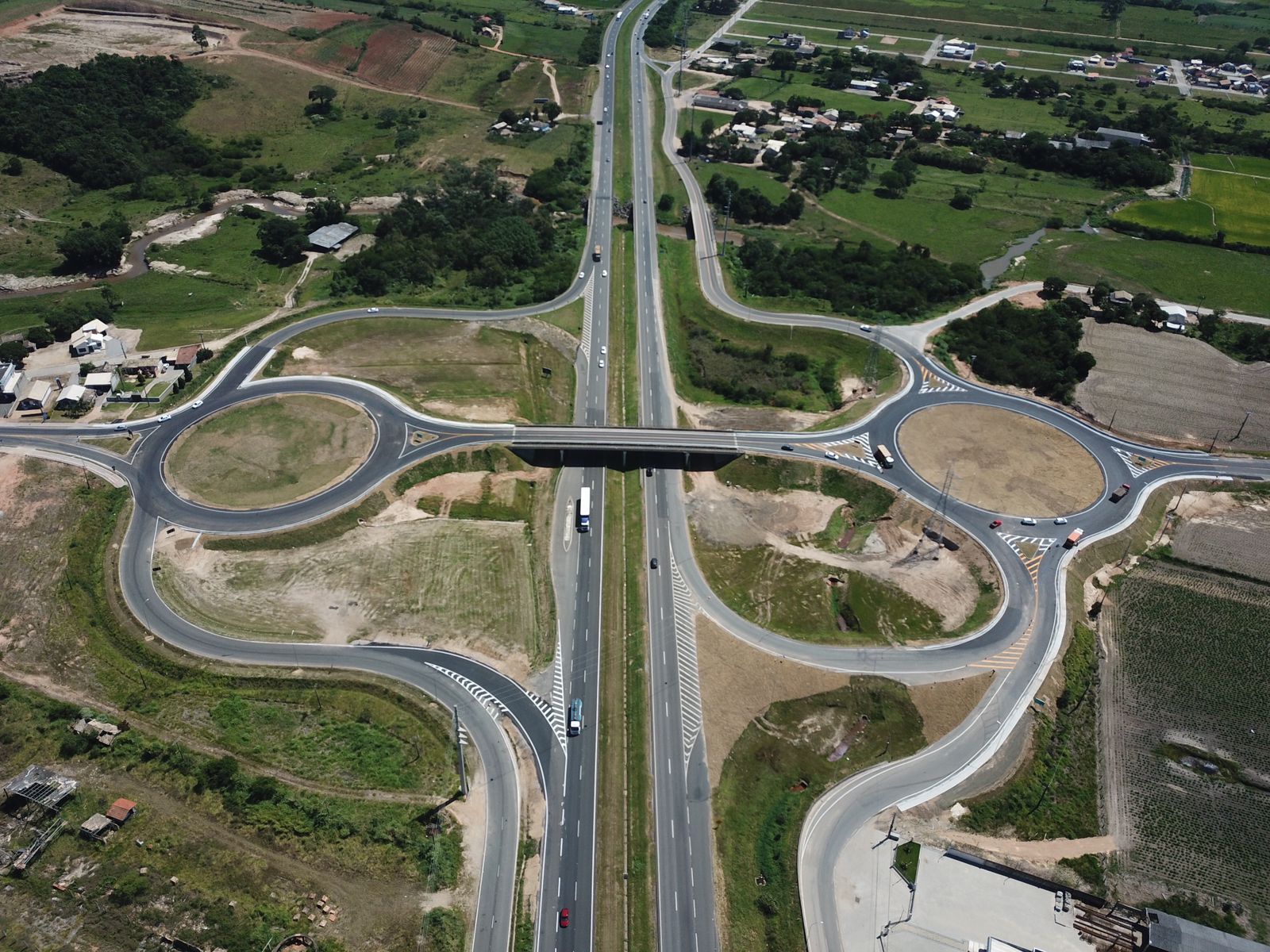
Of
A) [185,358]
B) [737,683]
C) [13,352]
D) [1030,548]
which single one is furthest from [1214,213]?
[13,352]

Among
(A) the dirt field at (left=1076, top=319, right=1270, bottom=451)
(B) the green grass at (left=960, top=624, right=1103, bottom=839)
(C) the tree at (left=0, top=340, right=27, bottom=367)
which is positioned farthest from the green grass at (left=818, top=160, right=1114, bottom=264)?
(C) the tree at (left=0, top=340, right=27, bottom=367)

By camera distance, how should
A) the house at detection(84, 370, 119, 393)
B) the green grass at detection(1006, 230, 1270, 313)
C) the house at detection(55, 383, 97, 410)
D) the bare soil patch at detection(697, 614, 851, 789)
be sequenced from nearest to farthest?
the bare soil patch at detection(697, 614, 851, 789) < the house at detection(55, 383, 97, 410) < the house at detection(84, 370, 119, 393) < the green grass at detection(1006, 230, 1270, 313)

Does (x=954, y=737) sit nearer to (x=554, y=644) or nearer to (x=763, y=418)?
(x=554, y=644)

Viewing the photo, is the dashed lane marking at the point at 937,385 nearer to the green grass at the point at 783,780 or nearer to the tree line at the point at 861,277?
the tree line at the point at 861,277

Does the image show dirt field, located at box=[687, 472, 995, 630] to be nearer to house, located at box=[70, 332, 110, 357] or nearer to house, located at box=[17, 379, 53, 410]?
house, located at box=[17, 379, 53, 410]

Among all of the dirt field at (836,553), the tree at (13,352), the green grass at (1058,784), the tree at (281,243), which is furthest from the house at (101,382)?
the green grass at (1058,784)
